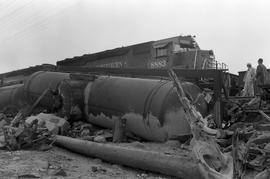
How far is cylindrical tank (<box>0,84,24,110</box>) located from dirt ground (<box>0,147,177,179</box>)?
601cm

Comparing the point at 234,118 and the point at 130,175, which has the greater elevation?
the point at 234,118

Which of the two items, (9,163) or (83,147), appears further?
(83,147)

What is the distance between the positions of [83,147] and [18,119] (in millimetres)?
3240

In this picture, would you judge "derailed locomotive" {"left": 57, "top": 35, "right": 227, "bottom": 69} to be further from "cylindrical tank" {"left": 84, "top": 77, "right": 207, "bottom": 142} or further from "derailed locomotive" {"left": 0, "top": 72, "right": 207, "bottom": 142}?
"cylindrical tank" {"left": 84, "top": 77, "right": 207, "bottom": 142}

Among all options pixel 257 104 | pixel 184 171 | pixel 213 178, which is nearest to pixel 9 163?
pixel 184 171

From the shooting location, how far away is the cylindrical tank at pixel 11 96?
512 inches

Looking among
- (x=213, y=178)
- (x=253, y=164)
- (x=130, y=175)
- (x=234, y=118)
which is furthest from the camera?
(x=234, y=118)

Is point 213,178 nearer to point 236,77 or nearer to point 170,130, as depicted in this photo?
point 170,130

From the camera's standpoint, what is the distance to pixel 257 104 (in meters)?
8.31

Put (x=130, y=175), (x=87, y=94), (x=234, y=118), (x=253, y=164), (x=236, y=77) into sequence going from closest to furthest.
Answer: (x=253, y=164) → (x=130, y=175) → (x=234, y=118) → (x=87, y=94) → (x=236, y=77)

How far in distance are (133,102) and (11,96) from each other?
6728mm

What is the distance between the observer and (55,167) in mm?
6039

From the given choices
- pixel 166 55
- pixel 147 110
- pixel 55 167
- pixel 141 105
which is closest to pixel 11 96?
pixel 166 55

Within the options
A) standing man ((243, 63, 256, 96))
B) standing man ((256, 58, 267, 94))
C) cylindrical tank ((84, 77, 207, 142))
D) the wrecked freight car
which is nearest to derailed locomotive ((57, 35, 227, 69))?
standing man ((243, 63, 256, 96))
